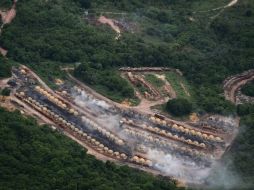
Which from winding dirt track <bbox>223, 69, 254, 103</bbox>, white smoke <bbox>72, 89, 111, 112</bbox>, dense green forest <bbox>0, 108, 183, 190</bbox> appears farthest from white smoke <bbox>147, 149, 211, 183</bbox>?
winding dirt track <bbox>223, 69, 254, 103</bbox>

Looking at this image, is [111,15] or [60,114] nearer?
[60,114]

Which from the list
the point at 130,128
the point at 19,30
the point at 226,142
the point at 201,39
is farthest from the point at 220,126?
the point at 19,30

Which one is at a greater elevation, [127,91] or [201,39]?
[201,39]

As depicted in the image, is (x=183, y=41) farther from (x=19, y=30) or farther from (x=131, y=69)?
(x=19, y=30)

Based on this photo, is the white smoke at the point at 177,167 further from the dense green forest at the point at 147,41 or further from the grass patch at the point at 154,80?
the grass patch at the point at 154,80

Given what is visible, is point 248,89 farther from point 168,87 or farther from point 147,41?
point 147,41

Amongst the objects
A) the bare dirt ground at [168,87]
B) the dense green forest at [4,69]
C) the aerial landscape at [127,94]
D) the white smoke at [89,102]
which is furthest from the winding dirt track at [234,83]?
the dense green forest at [4,69]

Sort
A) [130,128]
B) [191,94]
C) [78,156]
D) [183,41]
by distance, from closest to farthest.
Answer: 1. [78,156]
2. [130,128]
3. [191,94]
4. [183,41]
